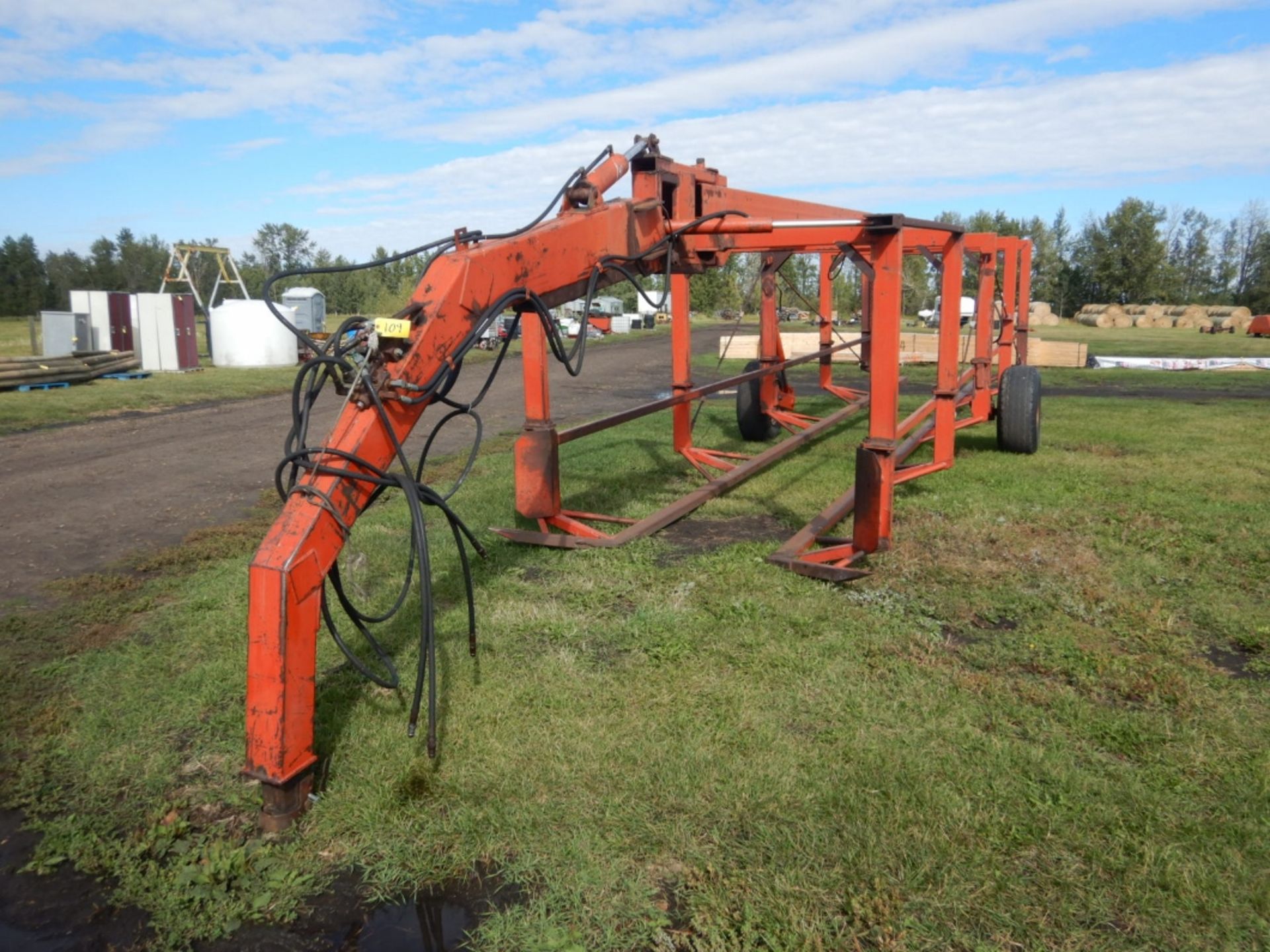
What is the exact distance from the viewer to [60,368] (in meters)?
17.6

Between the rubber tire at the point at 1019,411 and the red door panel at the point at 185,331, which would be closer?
the rubber tire at the point at 1019,411

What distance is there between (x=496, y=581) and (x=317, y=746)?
81.3 inches

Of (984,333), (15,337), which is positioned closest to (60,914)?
(984,333)

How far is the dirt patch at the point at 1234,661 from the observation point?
4.13 meters

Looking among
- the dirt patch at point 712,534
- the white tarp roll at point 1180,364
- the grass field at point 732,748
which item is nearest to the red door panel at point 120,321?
the grass field at point 732,748

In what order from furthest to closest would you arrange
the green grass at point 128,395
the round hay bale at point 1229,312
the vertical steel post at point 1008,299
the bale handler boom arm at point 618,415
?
the round hay bale at point 1229,312, the green grass at point 128,395, the vertical steel post at point 1008,299, the bale handler boom arm at point 618,415

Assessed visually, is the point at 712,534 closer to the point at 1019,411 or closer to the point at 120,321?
the point at 1019,411

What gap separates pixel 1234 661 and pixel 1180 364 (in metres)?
18.6

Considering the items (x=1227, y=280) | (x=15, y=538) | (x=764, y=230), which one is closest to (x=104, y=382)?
(x=15, y=538)

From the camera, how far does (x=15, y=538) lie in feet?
22.7

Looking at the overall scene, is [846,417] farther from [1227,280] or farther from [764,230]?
[1227,280]

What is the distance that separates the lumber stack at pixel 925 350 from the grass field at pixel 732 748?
12139mm

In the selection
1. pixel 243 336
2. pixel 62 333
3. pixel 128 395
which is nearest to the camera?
pixel 128 395

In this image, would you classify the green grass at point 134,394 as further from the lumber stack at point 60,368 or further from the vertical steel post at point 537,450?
the vertical steel post at point 537,450
